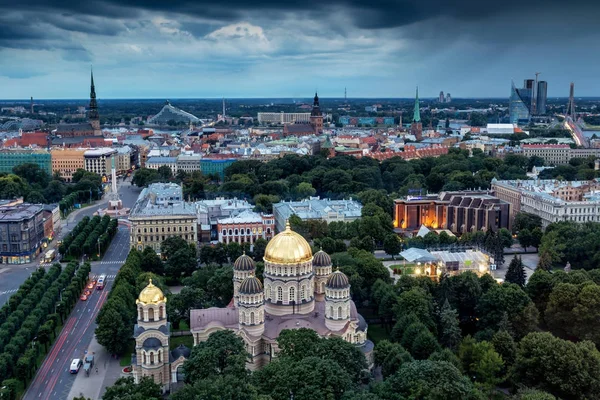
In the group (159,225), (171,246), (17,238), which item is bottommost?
(171,246)

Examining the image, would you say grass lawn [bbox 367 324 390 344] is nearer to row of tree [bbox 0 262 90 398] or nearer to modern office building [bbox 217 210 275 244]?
row of tree [bbox 0 262 90 398]

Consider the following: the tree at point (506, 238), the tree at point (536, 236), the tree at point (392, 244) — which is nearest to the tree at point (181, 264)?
the tree at point (392, 244)

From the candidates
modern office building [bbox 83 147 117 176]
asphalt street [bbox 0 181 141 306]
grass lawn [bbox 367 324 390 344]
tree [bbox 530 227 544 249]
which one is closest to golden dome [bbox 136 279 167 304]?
grass lawn [bbox 367 324 390 344]

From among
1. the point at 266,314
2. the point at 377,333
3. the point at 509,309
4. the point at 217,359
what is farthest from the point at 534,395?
the point at 266,314

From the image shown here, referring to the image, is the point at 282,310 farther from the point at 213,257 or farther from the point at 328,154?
the point at 328,154

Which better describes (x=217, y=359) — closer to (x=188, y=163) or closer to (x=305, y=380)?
(x=305, y=380)

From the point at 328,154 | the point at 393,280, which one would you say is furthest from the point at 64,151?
the point at 393,280

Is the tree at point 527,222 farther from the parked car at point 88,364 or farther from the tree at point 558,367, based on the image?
the parked car at point 88,364
